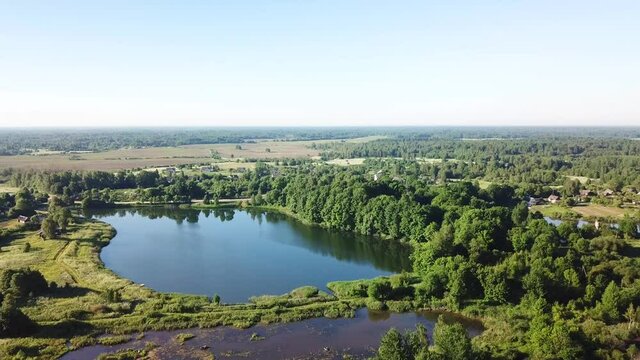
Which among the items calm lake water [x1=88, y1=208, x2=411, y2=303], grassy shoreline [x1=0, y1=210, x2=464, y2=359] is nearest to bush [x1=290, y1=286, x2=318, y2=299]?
grassy shoreline [x1=0, y1=210, x2=464, y2=359]

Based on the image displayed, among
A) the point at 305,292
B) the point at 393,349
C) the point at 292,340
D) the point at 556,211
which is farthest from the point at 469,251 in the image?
the point at 556,211

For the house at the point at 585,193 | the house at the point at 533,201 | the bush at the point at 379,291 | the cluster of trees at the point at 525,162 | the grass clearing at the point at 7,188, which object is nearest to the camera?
the bush at the point at 379,291

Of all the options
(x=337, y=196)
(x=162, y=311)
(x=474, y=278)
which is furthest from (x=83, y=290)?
(x=337, y=196)

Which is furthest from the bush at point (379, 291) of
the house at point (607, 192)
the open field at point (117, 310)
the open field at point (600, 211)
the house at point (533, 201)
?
the house at point (607, 192)

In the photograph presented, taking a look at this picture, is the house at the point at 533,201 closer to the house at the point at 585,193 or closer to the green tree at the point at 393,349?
the house at the point at 585,193

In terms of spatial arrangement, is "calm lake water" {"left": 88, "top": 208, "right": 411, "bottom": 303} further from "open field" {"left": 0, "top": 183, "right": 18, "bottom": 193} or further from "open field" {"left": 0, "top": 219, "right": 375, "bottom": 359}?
"open field" {"left": 0, "top": 183, "right": 18, "bottom": 193}

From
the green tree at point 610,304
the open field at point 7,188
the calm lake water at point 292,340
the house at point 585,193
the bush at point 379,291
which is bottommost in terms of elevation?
the calm lake water at point 292,340
